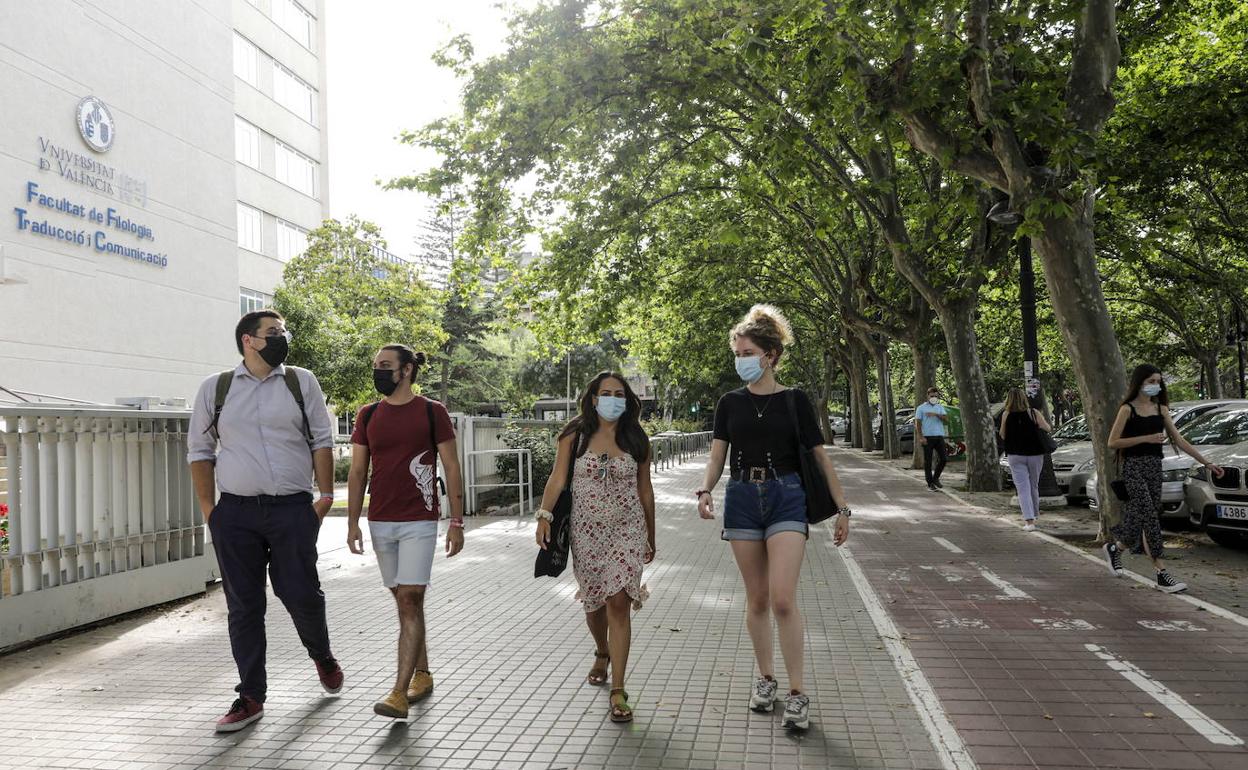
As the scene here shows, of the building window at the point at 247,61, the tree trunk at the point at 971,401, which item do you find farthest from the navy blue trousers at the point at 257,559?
the building window at the point at 247,61

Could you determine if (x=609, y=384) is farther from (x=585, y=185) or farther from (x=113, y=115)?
(x=113, y=115)

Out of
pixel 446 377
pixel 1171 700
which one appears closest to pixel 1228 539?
pixel 1171 700

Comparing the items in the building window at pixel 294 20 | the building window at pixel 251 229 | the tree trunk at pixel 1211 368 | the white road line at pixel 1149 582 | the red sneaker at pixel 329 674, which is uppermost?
the building window at pixel 294 20

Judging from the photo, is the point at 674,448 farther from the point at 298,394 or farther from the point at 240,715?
the point at 240,715

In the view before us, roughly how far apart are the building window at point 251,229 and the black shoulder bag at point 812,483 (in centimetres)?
3641

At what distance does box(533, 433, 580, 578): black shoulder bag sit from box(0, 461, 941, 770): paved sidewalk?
72cm

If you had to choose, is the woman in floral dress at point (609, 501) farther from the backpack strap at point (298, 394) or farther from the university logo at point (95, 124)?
the university logo at point (95, 124)

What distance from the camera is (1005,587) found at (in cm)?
829

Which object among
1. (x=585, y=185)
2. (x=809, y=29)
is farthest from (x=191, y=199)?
(x=809, y=29)

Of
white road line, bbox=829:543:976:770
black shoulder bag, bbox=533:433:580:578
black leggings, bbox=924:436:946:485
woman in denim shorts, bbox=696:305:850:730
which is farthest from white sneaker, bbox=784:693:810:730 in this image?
black leggings, bbox=924:436:946:485

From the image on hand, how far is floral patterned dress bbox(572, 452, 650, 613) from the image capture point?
16.0 feet

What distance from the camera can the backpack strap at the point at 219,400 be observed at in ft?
15.7

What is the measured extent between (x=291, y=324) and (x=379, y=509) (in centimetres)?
2410

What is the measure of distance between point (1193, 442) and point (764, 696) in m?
9.90
